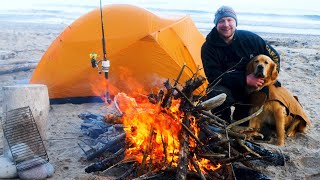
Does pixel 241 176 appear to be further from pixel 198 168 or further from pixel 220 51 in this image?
pixel 220 51

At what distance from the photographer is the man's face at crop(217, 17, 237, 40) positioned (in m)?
5.23

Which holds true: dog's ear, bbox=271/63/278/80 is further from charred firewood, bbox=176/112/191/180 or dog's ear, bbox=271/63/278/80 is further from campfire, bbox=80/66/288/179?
charred firewood, bbox=176/112/191/180

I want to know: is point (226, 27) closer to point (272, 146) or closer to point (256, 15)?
point (272, 146)

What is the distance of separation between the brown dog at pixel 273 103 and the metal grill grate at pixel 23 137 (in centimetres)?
294

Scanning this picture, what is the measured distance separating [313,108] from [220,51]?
8.43ft

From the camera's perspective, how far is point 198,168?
340 centimetres

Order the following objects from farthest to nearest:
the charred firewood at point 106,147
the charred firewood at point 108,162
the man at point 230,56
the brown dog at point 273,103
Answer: the man at point 230,56, the brown dog at point 273,103, the charred firewood at point 106,147, the charred firewood at point 108,162

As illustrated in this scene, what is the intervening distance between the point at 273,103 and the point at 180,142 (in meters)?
2.35

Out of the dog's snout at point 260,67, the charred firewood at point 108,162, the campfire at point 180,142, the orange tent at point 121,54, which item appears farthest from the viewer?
the orange tent at point 121,54

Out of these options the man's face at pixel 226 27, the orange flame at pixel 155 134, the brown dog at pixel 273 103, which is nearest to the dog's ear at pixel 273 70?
the brown dog at pixel 273 103

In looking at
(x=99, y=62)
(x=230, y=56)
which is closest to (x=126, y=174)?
(x=230, y=56)

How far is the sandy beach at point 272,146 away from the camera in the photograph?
4.38 meters

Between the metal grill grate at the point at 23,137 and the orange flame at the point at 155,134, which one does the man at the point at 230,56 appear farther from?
the metal grill grate at the point at 23,137

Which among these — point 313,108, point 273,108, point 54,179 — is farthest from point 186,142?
point 313,108
